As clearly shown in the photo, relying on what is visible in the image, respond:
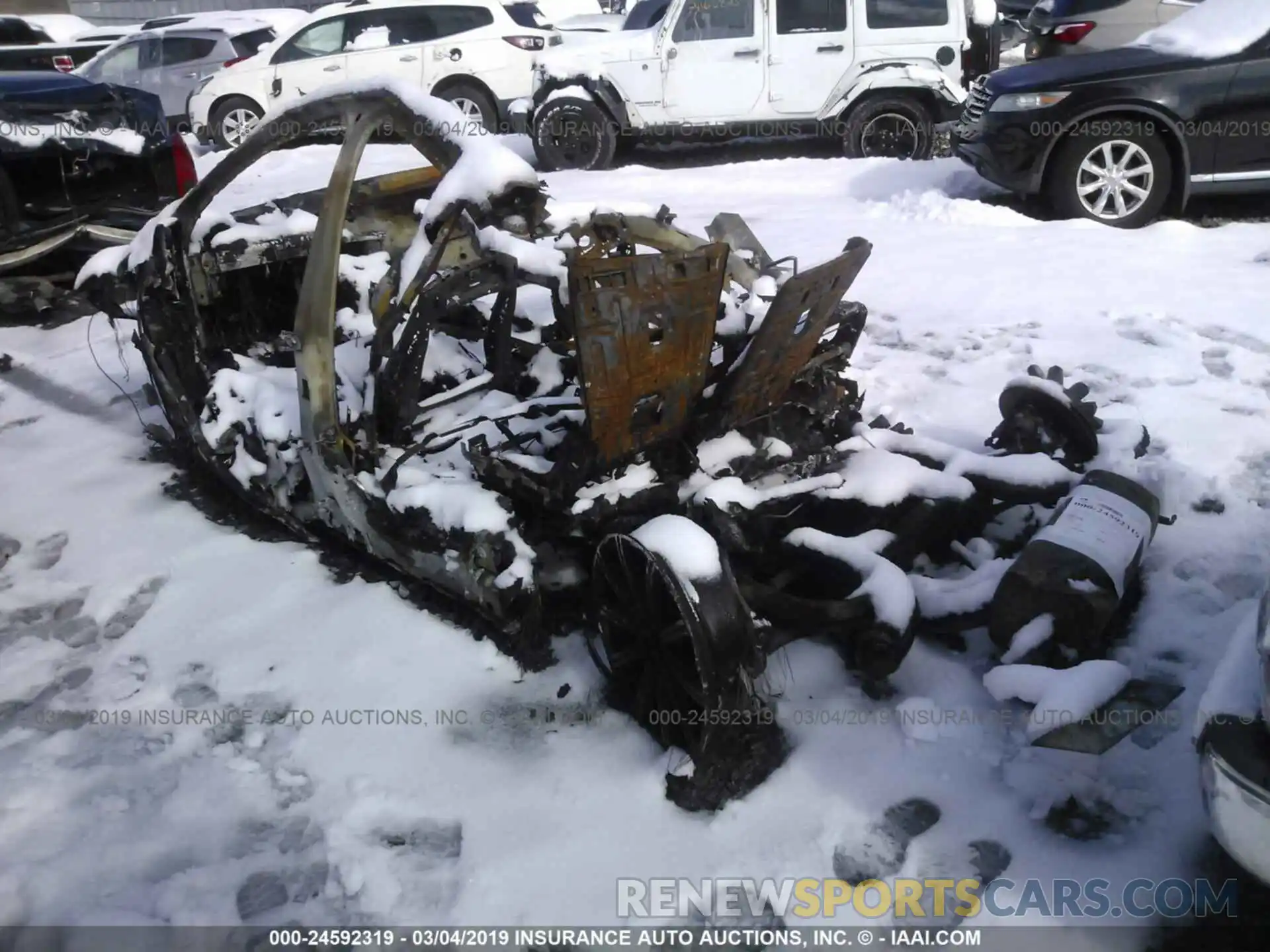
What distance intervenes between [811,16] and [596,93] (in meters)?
2.34

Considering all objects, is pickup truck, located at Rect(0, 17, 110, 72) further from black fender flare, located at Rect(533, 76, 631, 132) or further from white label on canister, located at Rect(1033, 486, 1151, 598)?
white label on canister, located at Rect(1033, 486, 1151, 598)

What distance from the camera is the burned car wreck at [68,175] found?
6.54 meters

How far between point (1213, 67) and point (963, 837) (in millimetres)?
6683

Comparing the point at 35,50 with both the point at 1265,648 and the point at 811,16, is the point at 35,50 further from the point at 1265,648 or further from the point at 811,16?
the point at 1265,648

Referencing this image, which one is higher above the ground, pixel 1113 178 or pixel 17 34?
pixel 17 34

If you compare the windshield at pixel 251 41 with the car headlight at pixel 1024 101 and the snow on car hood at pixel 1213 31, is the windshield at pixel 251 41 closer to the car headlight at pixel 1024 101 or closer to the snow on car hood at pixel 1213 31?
the car headlight at pixel 1024 101

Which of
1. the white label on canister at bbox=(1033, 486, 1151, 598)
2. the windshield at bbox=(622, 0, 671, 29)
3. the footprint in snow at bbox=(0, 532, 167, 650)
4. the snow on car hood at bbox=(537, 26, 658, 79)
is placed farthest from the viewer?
the windshield at bbox=(622, 0, 671, 29)

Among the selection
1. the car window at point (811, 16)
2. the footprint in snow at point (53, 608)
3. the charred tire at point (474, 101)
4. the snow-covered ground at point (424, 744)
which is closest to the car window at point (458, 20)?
the charred tire at point (474, 101)

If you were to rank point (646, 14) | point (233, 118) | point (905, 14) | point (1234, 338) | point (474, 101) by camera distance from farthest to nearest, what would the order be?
point (233, 118)
point (474, 101)
point (646, 14)
point (905, 14)
point (1234, 338)

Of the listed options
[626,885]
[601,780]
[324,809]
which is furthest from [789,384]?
[324,809]

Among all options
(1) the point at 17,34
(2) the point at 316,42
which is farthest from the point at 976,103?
(1) the point at 17,34

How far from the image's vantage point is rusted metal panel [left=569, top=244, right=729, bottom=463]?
258cm

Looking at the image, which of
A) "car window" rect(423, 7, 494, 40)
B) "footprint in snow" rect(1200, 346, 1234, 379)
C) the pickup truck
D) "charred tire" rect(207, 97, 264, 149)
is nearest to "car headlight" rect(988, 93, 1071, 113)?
"footprint in snow" rect(1200, 346, 1234, 379)

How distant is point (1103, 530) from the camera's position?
2971mm
